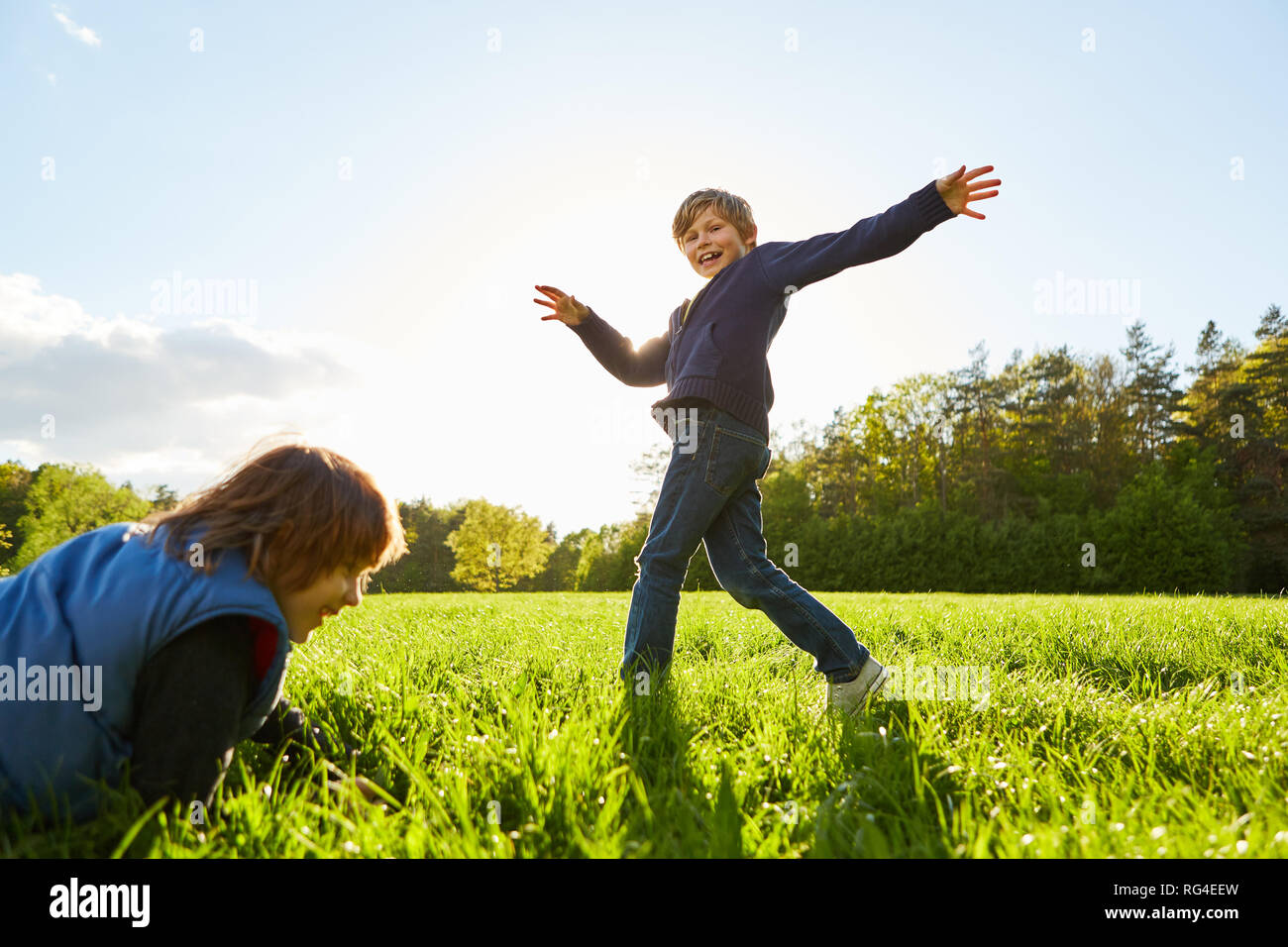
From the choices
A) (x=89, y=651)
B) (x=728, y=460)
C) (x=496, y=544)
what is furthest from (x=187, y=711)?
(x=496, y=544)

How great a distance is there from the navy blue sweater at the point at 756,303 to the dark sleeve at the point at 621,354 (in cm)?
44

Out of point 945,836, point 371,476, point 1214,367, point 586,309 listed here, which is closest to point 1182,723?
point 945,836

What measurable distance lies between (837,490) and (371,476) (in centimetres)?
3803

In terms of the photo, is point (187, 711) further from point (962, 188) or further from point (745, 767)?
point (962, 188)

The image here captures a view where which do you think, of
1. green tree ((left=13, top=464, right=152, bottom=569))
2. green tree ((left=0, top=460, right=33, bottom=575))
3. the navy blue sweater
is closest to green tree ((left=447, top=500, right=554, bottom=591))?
green tree ((left=13, top=464, right=152, bottom=569))

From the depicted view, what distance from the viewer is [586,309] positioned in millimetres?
3869

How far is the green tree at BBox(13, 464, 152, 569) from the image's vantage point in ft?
132

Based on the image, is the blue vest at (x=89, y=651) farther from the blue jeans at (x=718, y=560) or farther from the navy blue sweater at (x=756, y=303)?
the navy blue sweater at (x=756, y=303)

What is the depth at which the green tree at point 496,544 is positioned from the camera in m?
A: 44.5

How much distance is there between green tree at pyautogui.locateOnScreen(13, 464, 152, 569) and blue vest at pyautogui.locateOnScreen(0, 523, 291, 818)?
48.1 metres

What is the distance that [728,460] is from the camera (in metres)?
2.97

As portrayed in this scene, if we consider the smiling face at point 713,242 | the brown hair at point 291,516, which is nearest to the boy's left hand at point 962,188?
the smiling face at point 713,242

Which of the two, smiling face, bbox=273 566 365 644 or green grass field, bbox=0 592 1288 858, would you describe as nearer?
green grass field, bbox=0 592 1288 858

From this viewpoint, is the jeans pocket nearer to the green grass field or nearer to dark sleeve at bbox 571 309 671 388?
the green grass field
